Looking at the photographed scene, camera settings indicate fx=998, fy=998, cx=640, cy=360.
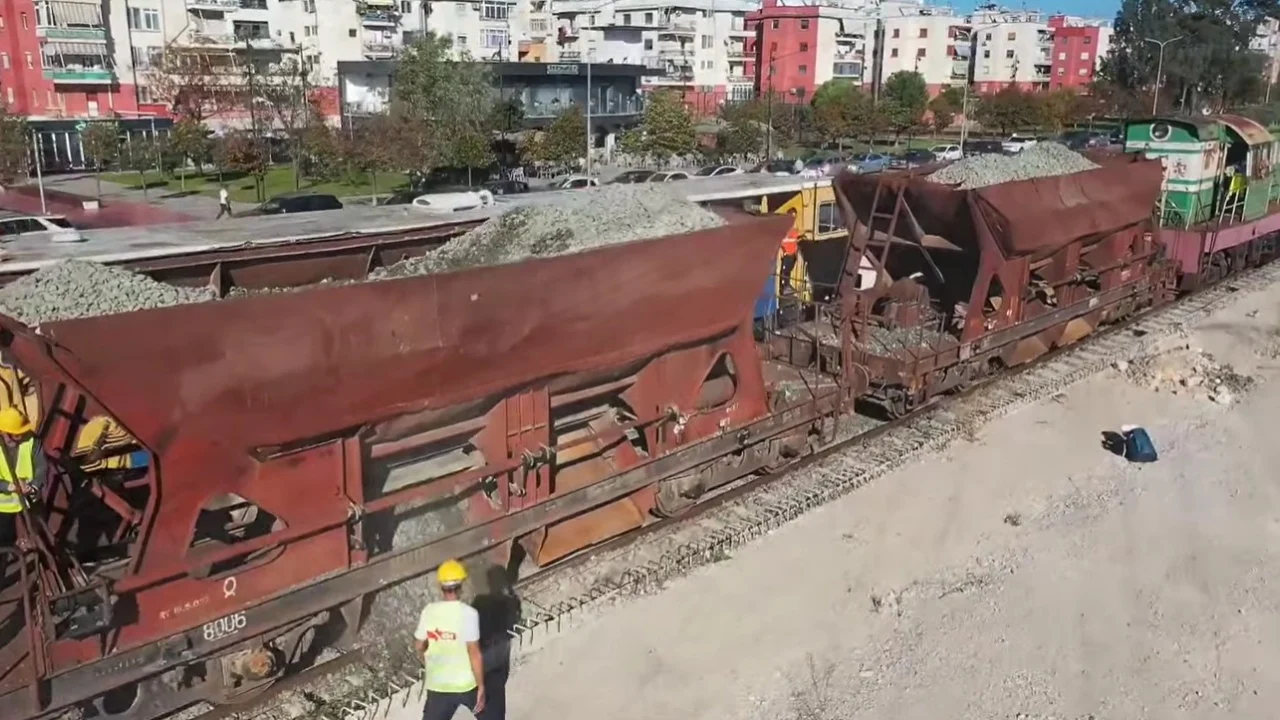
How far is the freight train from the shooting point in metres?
5.53

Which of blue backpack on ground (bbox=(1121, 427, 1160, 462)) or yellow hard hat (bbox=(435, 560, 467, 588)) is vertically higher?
yellow hard hat (bbox=(435, 560, 467, 588))

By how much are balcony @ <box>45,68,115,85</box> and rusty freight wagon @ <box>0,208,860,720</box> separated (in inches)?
1935

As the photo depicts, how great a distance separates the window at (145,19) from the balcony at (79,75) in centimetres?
351

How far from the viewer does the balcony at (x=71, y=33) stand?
1898 inches

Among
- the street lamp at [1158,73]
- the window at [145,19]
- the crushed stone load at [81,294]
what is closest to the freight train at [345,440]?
the crushed stone load at [81,294]

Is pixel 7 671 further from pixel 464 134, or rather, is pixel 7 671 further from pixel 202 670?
pixel 464 134

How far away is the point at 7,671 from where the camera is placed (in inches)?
218

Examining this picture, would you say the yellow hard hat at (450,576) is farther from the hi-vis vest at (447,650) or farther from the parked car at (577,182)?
the parked car at (577,182)

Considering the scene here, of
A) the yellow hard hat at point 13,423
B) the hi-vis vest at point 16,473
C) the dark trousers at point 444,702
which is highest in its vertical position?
the yellow hard hat at point 13,423

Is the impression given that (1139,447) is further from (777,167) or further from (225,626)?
(777,167)

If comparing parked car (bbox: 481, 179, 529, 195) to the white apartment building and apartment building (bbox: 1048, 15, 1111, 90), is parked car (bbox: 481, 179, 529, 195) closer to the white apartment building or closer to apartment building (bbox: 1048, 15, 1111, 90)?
the white apartment building

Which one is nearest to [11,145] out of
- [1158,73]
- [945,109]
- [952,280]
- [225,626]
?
[952,280]

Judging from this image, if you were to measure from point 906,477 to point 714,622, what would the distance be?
3692mm

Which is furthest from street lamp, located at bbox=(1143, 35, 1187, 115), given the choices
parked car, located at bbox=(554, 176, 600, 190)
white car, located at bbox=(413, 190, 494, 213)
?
white car, located at bbox=(413, 190, 494, 213)
